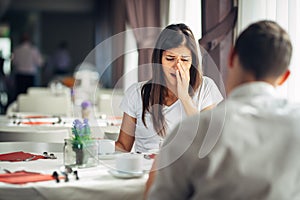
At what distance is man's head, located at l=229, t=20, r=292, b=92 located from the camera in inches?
78.8

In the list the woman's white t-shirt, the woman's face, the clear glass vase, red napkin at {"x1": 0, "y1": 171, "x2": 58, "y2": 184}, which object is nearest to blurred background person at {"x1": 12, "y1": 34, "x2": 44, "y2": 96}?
the woman's white t-shirt

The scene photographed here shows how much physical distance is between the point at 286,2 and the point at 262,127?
1606mm

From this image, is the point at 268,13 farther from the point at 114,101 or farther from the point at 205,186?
the point at 114,101

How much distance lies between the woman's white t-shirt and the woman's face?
0.47 ft

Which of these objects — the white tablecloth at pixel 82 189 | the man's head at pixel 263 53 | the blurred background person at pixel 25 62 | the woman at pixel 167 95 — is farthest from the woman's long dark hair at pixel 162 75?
the blurred background person at pixel 25 62

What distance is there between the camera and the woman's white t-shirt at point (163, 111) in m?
3.48

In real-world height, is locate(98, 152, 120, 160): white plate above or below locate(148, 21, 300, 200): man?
below

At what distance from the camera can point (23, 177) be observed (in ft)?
8.52

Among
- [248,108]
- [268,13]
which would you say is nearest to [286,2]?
[268,13]

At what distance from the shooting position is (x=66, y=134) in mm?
4340

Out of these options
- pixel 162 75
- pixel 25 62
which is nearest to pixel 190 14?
pixel 162 75

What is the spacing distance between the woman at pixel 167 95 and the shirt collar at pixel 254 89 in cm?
137

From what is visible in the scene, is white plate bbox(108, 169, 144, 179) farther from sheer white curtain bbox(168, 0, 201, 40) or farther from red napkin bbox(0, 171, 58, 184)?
sheer white curtain bbox(168, 0, 201, 40)

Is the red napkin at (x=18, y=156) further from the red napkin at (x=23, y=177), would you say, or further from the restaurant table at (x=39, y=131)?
the restaurant table at (x=39, y=131)
